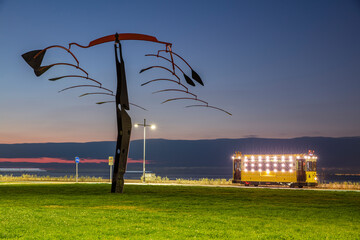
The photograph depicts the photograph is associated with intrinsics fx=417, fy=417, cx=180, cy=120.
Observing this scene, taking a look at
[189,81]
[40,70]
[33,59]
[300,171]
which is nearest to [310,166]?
[300,171]

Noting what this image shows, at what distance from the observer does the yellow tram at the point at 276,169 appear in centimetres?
3594

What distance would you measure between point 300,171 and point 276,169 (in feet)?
6.88

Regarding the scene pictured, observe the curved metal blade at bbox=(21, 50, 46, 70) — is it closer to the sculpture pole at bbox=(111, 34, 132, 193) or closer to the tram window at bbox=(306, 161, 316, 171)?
the sculpture pole at bbox=(111, 34, 132, 193)

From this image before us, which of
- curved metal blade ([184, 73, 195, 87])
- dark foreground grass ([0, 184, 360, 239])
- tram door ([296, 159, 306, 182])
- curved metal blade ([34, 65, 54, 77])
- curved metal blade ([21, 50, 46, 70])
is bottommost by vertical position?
dark foreground grass ([0, 184, 360, 239])

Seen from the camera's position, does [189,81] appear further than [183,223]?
Yes

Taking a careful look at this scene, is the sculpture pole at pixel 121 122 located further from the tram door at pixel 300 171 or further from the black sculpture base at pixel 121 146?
the tram door at pixel 300 171

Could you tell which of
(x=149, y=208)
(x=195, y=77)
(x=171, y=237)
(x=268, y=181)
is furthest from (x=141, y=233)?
(x=268, y=181)

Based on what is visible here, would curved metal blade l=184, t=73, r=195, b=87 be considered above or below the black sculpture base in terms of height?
above

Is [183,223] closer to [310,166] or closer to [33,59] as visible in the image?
[33,59]

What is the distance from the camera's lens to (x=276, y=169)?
37.0 metres

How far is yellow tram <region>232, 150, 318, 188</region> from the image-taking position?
35938 mm

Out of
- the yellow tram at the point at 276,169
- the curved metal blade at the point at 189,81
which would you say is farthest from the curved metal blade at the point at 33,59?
the yellow tram at the point at 276,169

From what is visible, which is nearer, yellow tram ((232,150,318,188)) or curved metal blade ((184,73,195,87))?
curved metal blade ((184,73,195,87))

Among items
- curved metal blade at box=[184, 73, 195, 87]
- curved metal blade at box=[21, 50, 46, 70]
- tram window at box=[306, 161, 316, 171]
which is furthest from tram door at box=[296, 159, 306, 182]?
curved metal blade at box=[21, 50, 46, 70]
